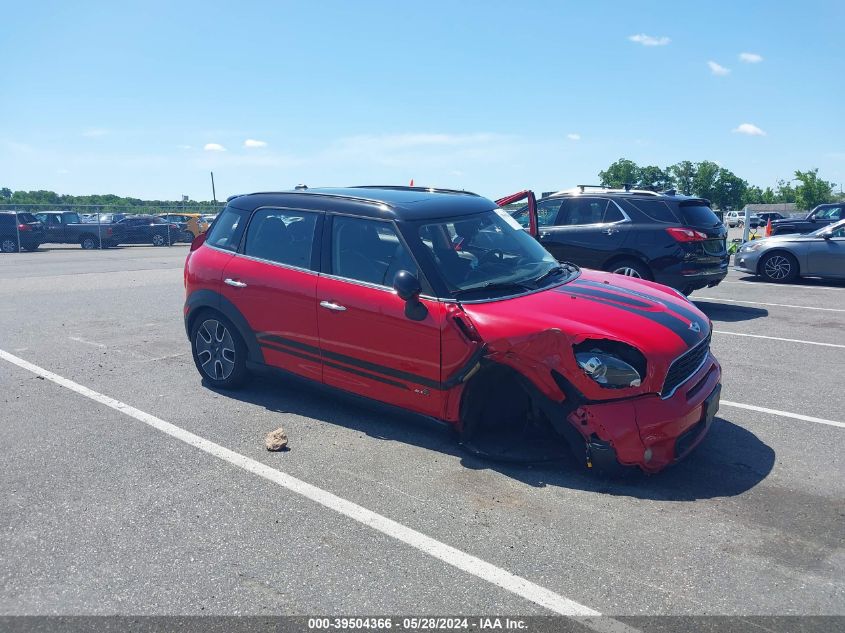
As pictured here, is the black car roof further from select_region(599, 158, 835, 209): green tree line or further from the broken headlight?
select_region(599, 158, 835, 209): green tree line

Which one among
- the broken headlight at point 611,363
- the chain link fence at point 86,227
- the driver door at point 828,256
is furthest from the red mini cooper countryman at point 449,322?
the chain link fence at point 86,227

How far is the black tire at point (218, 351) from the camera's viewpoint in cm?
597

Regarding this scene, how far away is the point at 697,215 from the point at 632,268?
1.21 meters

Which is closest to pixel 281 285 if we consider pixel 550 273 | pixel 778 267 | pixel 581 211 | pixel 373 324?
pixel 373 324

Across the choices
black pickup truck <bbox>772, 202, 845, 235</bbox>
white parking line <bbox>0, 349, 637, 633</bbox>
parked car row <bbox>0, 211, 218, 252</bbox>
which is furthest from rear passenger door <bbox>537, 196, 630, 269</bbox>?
parked car row <bbox>0, 211, 218, 252</bbox>

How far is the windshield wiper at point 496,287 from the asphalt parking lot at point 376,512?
91cm

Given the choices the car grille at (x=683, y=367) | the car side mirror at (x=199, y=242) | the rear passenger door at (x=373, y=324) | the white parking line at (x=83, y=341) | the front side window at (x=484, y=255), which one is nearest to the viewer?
the car grille at (x=683, y=367)

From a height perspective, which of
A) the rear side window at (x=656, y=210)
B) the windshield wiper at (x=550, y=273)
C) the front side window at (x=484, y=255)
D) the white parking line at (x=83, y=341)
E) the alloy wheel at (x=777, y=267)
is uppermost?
the rear side window at (x=656, y=210)

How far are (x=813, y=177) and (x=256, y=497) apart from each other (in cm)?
8212

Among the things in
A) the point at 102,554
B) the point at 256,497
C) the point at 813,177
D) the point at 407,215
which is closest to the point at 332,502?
the point at 256,497

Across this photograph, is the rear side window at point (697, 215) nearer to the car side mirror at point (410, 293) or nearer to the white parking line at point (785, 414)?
the white parking line at point (785, 414)

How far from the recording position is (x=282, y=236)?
5719 millimetres

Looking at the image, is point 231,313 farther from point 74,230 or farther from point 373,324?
point 74,230

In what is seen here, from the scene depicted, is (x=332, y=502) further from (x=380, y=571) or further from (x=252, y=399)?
(x=252, y=399)
